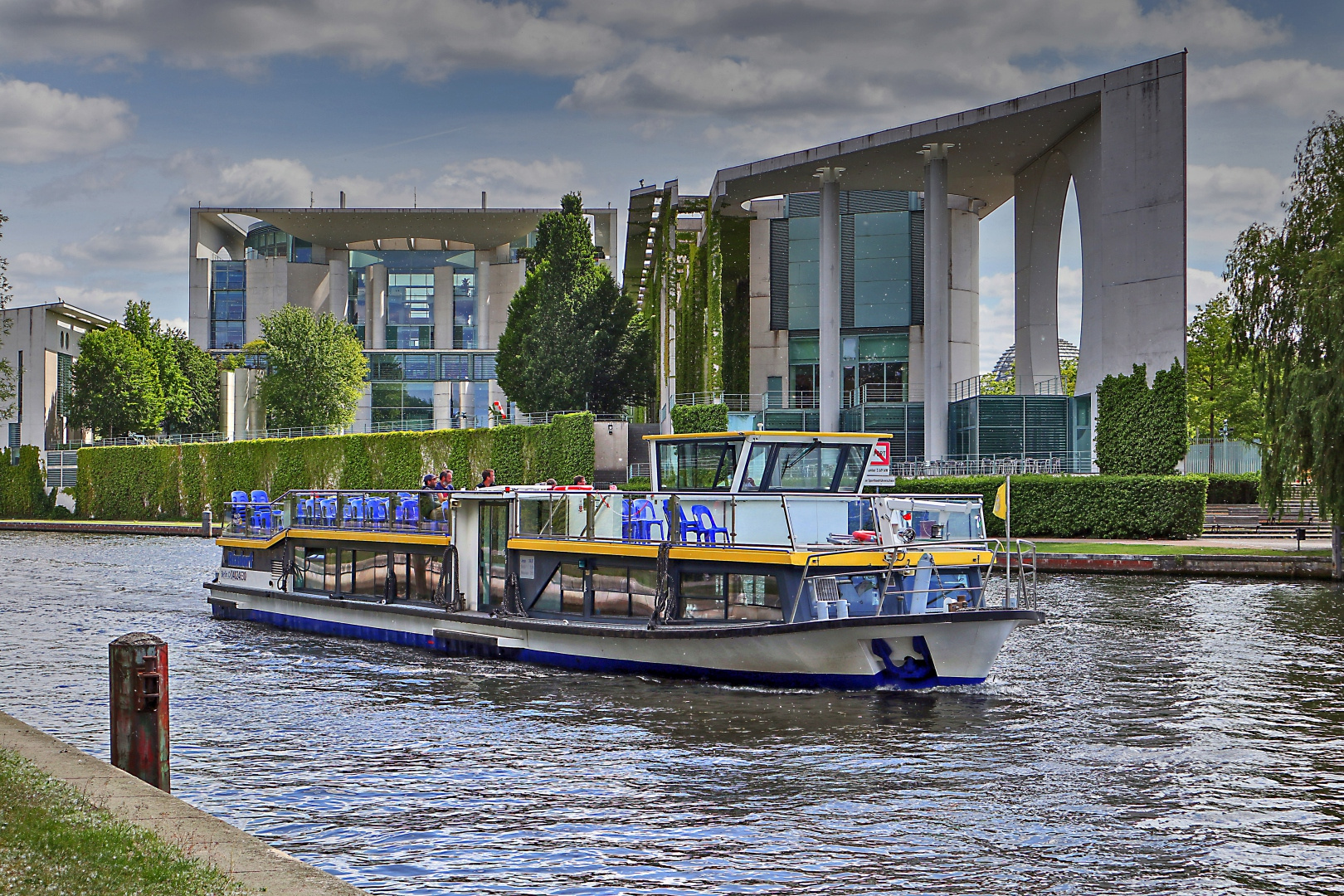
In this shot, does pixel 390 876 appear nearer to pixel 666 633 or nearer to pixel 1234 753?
pixel 666 633

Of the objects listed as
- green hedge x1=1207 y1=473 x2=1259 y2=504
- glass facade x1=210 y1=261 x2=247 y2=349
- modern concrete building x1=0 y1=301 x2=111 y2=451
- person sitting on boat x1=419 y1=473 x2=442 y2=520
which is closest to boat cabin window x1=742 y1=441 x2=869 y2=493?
person sitting on boat x1=419 y1=473 x2=442 y2=520

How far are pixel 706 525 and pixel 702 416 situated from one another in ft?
129

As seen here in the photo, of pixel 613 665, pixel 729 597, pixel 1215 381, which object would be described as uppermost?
pixel 1215 381

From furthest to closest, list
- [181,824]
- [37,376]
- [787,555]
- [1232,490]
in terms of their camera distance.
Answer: [37,376] → [1232,490] → [787,555] → [181,824]

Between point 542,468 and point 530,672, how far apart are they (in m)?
43.5

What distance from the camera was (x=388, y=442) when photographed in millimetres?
72500

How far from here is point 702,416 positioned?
59.5 m

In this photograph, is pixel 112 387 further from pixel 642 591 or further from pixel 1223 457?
pixel 642 591

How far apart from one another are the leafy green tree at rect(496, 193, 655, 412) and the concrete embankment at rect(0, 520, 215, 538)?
809 inches

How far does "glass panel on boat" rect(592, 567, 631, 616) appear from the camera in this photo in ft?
68.1

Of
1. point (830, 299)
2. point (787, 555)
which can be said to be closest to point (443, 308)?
point (830, 299)

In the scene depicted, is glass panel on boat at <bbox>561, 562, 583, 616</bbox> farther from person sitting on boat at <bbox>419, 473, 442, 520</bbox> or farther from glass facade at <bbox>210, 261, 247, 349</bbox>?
glass facade at <bbox>210, 261, 247, 349</bbox>

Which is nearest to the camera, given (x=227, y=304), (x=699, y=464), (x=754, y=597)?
(x=754, y=597)

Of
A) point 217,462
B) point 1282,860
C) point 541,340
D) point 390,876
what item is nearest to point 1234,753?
point 1282,860
